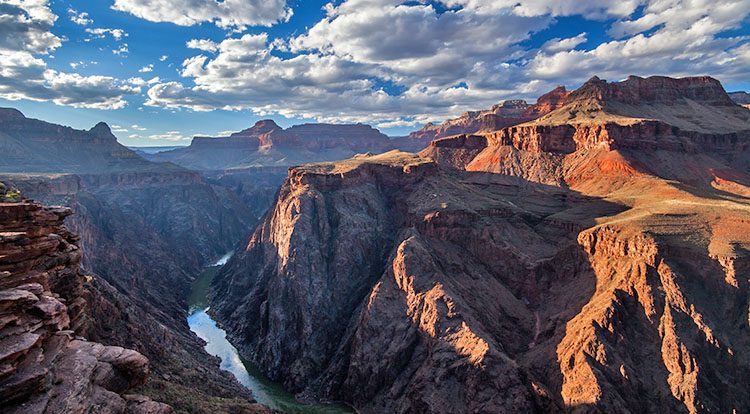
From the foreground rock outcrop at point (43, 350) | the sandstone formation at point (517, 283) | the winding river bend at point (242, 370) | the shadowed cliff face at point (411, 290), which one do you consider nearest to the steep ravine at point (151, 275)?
the winding river bend at point (242, 370)

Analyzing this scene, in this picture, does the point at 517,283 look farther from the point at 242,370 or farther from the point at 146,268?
Answer: the point at 146,268

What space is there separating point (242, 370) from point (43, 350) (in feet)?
213

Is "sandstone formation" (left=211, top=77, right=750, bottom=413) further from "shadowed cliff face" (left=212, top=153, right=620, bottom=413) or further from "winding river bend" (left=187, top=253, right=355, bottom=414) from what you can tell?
"winding river bend" (left=187, top=253, right=355, bottom=414)

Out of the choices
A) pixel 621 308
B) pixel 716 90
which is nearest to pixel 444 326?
pixel 621 308

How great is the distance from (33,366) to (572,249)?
260ft

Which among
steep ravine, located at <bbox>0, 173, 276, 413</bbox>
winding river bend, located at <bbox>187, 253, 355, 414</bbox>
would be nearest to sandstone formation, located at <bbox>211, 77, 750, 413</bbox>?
winding river bend, located at <bbox>187, 253, 355, 414</bbox>

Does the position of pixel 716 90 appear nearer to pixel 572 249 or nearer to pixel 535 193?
pixel 535 193

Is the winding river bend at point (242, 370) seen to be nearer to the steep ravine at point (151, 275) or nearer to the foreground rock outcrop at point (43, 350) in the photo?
the steep ravine at point (151, 275)

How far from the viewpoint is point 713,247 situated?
67.5 m

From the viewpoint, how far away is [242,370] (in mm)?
84312

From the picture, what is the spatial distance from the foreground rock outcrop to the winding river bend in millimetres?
44528

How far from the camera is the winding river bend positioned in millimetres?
71125

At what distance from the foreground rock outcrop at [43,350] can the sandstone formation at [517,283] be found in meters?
43.7

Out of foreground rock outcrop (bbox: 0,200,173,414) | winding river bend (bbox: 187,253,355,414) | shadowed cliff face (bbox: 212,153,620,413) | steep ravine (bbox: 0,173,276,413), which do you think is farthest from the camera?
winding river bend (bbox: 187,253,355,414)
